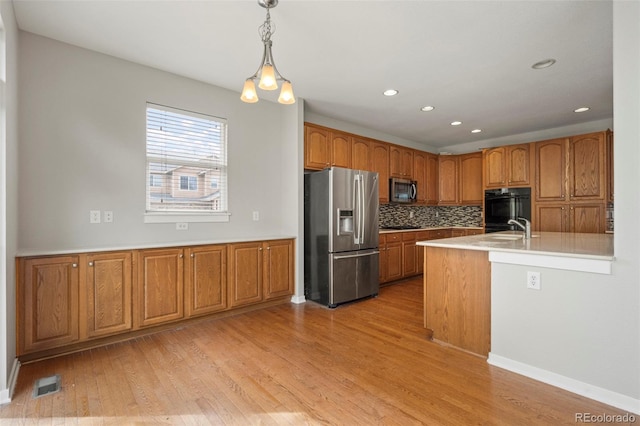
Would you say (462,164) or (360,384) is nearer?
(360,384)

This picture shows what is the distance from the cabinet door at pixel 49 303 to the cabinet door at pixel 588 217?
6128mm

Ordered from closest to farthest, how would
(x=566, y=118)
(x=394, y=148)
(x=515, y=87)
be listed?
(x=515, y=87)
(x=566, y=118)
(x=394, y=148)

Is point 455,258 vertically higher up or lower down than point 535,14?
lower down

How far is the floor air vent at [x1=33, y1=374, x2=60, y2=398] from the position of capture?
6.55ft

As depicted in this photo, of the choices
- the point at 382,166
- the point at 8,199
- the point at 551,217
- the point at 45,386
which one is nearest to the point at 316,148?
the point at 382,166

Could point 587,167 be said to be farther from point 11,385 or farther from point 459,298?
point 11,385

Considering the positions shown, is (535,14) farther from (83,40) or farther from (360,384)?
(83,40)

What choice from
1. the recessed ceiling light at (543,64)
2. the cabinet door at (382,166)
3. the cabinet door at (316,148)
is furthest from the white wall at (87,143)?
the recessed ceiling light at (543,64)

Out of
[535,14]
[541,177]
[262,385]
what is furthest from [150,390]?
[541,177]

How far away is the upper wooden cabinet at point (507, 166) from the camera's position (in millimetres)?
5145

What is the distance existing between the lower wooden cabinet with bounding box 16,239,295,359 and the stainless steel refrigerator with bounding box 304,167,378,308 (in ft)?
1.95

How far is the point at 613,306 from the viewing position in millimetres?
1890

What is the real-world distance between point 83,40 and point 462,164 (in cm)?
603

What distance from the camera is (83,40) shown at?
2654 mm
